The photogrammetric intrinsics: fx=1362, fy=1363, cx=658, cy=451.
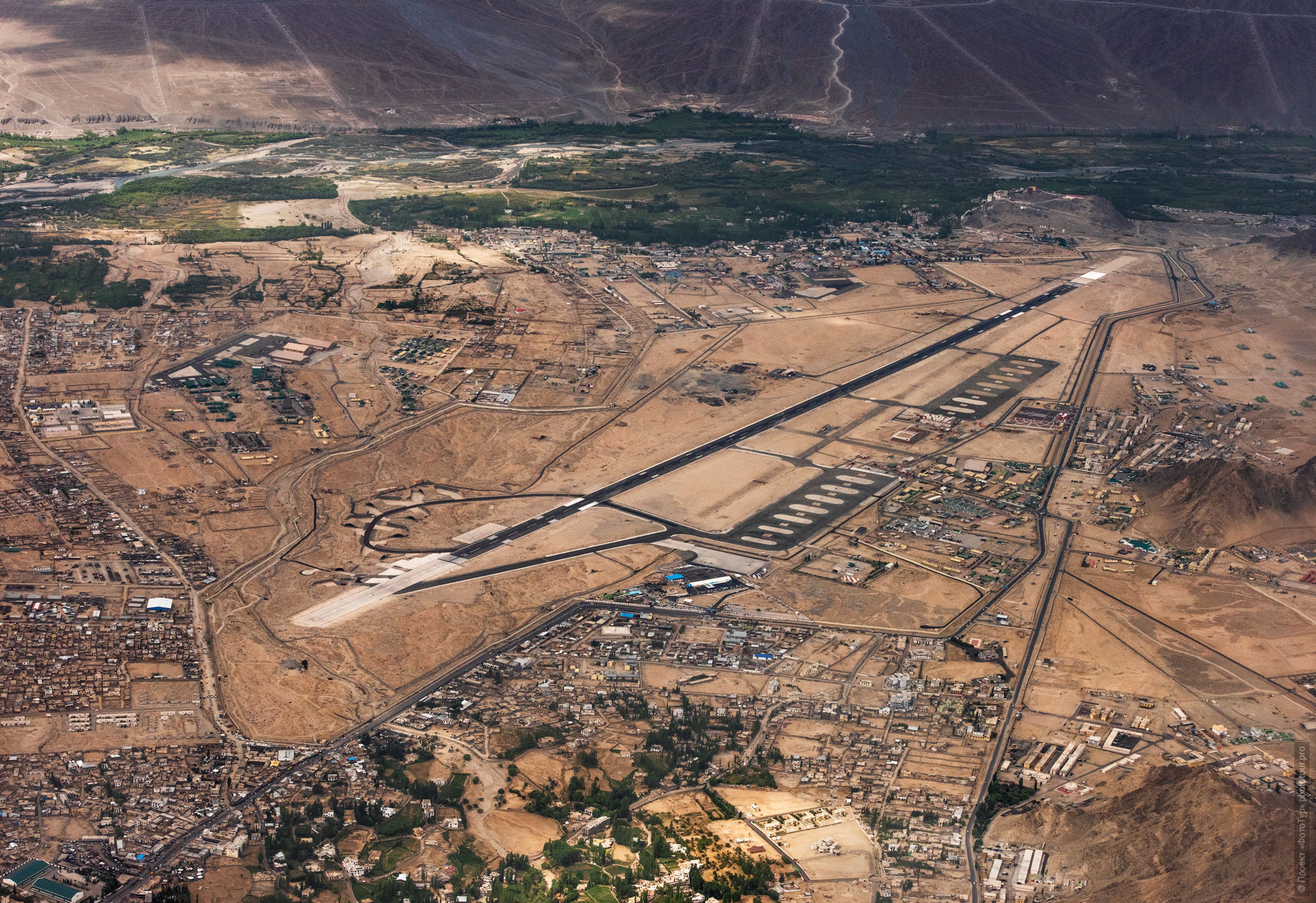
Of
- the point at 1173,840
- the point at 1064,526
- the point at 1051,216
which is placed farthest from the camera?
the point at 1051,216

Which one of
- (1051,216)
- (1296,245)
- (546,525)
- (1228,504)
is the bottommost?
(546,525)

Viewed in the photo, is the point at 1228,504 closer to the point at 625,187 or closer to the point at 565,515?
the point at 565,515

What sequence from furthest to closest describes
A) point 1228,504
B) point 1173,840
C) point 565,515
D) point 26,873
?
point 565,515 < point 1228,504 < point 26,873 < point 1173,840

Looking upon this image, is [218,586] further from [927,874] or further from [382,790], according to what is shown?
[927,874]

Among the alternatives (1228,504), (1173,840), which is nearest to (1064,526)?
(1228,504)

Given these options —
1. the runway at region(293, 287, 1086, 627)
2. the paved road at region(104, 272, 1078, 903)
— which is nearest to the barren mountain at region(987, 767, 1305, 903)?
the paved road at region(104, 272, 1078, 903)

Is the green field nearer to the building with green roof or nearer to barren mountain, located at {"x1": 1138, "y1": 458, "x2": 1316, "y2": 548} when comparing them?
barren mountain, located at {"x1": 1138, "y1": 458, "x2": 1316, "y2": 548}

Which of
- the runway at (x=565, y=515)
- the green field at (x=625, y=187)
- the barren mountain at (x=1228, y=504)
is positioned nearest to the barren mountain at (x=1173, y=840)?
the barren mountain at (x=1228, y=504)
